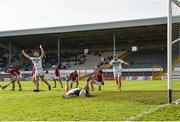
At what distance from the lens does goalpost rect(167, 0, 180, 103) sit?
12453mm

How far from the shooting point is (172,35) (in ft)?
47.2

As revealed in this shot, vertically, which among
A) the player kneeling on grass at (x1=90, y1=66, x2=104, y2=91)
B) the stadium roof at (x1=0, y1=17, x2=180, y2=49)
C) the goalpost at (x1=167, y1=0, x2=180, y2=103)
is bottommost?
the player kneeling on grass at (x1=90, y1=66, x2=104, y2=91)

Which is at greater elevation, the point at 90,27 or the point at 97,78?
the point at 90,27

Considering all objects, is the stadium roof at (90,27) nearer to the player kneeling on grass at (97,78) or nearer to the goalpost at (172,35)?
the player kneeling on grass at (97,78)

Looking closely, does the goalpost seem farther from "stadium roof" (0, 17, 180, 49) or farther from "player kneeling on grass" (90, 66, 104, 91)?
"stadium roof" (0, 17, 180, 49)

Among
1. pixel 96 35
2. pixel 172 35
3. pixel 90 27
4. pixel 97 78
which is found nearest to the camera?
pixel 172 35

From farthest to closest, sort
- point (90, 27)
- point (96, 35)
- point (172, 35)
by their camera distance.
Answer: point (96, 35), point (90, 27), point (172, 35)

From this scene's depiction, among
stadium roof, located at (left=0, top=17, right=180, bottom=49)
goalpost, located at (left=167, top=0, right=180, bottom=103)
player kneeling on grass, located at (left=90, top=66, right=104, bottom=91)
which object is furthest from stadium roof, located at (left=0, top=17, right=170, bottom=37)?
goalpost, located at (left=167, top=0, right=180, bottom=103)

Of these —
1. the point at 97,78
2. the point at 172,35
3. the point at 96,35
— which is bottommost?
the point at 97,78

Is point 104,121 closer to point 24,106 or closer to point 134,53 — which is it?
point 24,106

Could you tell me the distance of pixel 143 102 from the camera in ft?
41.3

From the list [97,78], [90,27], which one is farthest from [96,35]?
[97,78]

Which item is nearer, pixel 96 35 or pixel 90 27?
pixel 90 27

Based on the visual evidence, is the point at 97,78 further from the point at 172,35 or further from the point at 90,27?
the point at 90,27
